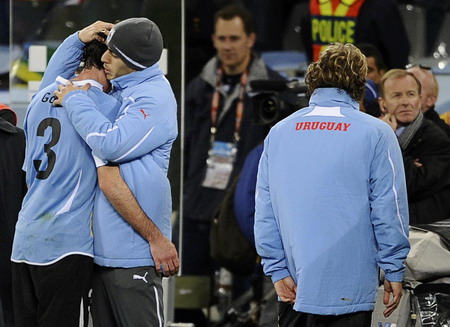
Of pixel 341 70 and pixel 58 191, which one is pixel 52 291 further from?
pixel 341 70

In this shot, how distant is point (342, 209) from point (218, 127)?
345 cm

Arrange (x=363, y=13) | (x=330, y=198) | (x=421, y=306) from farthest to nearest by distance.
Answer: (x=363, y=13), (x=421, y=306), (x=330, y=198)

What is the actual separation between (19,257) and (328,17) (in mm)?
3552

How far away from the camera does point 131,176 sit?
14.9 ft

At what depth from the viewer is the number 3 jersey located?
4.57 metres

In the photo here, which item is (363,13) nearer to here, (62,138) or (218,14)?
(218,14)

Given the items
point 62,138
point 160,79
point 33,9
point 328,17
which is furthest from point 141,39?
point 328,17

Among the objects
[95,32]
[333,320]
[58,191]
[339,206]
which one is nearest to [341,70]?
[339,206]

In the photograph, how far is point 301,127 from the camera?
4.42 meters

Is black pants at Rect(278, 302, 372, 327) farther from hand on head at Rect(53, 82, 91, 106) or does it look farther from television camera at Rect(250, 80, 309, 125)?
television camera at Rect(250, 80, 309, 125)

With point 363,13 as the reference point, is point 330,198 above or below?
below

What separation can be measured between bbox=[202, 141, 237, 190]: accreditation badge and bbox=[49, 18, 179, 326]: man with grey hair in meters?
2.95

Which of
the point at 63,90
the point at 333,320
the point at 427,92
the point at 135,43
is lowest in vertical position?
the point at 333,320

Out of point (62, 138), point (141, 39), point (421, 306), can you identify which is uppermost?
point (141, 39)
